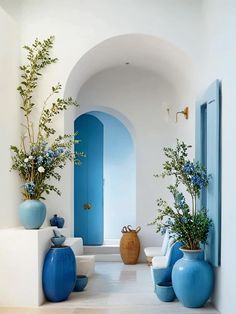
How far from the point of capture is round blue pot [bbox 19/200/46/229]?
4691 mm

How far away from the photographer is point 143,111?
739 centimetres

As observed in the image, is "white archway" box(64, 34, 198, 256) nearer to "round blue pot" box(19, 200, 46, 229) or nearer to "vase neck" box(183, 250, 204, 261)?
"round blue pot" box(19, 200, 46, 229)

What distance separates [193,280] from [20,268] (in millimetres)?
1737

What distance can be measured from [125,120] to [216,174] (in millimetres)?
3451

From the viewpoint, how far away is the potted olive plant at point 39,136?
4.94 metres

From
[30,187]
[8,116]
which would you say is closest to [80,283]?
[30,187]

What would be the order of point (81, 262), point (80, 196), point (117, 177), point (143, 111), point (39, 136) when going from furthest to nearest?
1. point (117, 177)
2. point (80, 196)
3. point (143, 111)
4. point (81, 262)
5. point (39, 136)

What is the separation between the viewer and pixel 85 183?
318 inches

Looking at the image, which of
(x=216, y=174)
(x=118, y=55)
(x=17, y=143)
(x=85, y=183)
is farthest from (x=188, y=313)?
(x=85, y=183)

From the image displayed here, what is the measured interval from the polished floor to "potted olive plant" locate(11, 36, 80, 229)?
1.17 m

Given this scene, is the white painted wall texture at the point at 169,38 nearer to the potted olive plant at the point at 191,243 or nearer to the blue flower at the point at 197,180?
the potted olive plant at the point at 191,243

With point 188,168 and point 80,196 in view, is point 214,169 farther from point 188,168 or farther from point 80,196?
point 80,196

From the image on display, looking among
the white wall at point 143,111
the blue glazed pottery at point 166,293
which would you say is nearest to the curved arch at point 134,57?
the white wall at point 143,111

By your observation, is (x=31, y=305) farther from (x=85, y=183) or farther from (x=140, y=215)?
(x=85, y=183)
